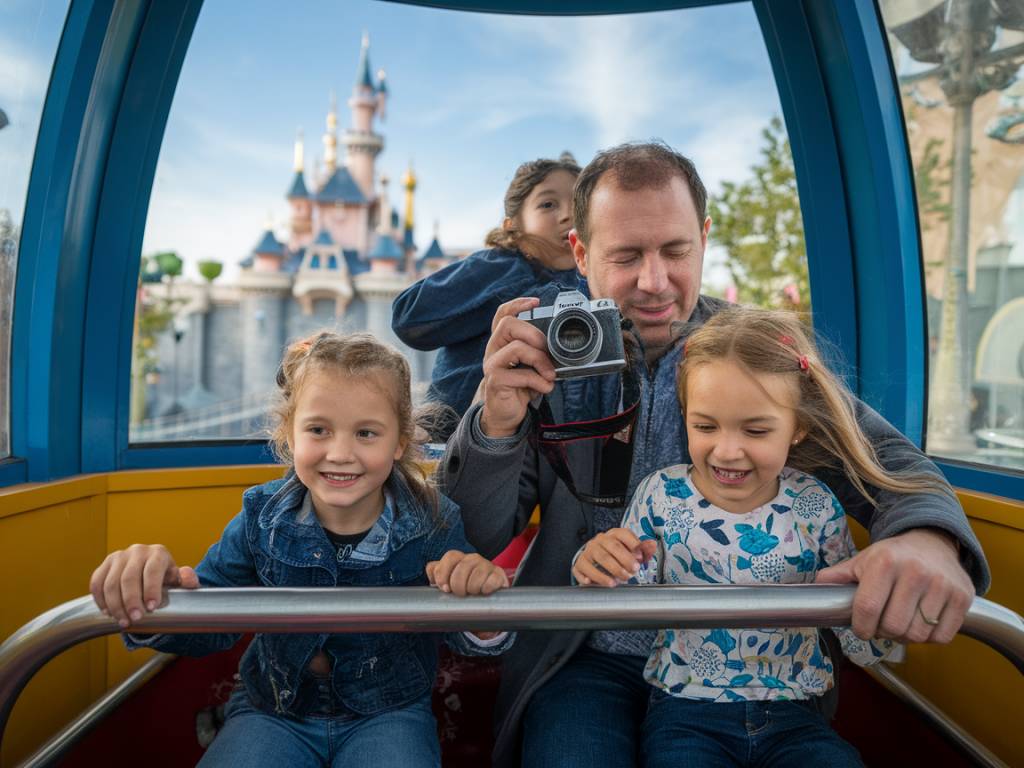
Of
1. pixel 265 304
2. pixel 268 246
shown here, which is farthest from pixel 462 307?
pixel 268 246

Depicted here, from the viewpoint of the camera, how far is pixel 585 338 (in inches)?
53.4

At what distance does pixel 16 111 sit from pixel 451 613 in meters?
1.56

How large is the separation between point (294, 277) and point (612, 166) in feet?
151

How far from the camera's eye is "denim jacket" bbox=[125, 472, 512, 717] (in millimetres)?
1465

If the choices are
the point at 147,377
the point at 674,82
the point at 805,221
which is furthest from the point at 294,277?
the point at 805,221

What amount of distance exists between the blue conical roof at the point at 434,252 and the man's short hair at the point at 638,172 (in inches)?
1852

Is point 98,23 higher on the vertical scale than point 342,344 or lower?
higher

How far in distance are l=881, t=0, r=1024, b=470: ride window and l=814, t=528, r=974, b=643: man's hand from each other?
114 cm

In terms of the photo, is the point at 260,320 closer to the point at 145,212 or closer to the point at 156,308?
the point at 156,308

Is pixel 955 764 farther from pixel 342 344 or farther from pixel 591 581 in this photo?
pixel 342 344

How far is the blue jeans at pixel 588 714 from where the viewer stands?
1420 mm

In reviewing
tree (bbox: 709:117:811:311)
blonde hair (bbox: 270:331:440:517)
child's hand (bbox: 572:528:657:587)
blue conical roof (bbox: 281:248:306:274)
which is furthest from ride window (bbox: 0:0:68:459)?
blue conical roof (bbox: 281:248:306:274)

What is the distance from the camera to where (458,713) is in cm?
200

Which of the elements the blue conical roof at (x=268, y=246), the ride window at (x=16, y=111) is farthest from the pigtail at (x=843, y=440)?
the blue conical roof at (x=268, y=246)
